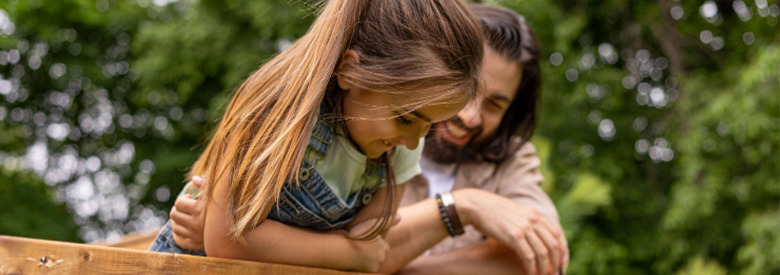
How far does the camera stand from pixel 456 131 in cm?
156

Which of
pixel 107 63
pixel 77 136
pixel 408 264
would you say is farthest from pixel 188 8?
pixel 408 264

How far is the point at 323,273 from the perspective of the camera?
3.31 feet

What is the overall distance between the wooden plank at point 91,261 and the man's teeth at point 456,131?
2.36 ft

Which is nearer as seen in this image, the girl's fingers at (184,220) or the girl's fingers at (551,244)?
the girl's fingers at (184,220)

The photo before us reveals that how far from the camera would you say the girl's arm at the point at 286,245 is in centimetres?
96

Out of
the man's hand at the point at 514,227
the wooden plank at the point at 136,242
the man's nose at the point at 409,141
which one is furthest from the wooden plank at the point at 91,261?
the wooden plank at the point at 136,242

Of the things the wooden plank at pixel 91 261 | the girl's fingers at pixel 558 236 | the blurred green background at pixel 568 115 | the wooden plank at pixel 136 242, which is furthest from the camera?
the blurred green background at pixel 568 115

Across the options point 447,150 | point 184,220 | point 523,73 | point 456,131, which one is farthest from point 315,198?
point 523,73

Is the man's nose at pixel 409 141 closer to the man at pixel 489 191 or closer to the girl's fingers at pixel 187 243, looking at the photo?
the man at pixel 489 191

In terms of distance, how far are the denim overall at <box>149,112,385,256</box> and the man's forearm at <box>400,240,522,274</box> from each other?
0.32m

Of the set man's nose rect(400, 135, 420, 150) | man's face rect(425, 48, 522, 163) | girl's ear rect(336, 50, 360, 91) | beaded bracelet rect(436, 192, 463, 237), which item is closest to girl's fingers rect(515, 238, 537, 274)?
beaded bracelet rect(436, 192, 463, 237)

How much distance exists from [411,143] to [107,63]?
6655 mm

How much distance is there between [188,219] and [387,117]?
35 cm

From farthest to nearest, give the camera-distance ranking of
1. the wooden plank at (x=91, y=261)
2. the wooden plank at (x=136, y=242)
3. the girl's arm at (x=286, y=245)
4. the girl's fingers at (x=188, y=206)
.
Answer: the wooden plank at (x=136, y=242)
the girl's fingers at (x=188, y=206)
the girl's arm at (x=286, y=245)
the wooden plank at (x=91, y=261)
